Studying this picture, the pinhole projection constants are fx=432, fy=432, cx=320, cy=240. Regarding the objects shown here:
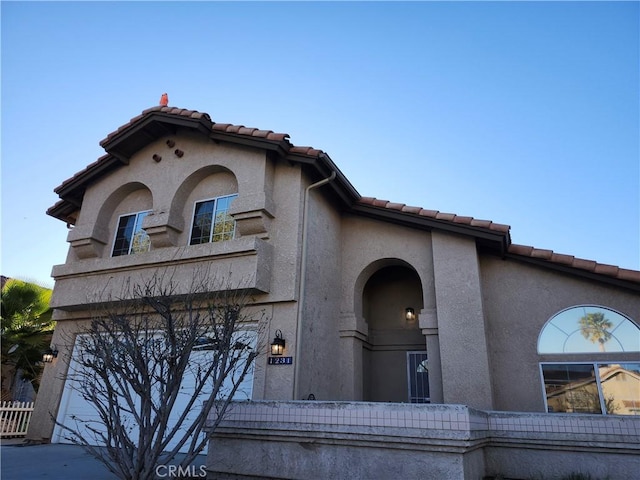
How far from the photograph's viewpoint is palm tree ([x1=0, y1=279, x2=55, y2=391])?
15.6 meters

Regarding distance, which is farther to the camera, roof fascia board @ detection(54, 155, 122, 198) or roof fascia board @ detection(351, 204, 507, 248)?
roof fascia board @ detection(54, 155, 122, 198)

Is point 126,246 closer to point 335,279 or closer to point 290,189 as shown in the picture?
point 290,189

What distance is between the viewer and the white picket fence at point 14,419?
12.9m

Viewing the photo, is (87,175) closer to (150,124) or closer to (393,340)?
(150,124)

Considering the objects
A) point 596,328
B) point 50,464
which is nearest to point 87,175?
point 50,464

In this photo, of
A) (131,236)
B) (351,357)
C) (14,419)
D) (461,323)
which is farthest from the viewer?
(131,236)

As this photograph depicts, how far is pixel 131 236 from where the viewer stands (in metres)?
13.3

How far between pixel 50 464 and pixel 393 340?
29.1 feet

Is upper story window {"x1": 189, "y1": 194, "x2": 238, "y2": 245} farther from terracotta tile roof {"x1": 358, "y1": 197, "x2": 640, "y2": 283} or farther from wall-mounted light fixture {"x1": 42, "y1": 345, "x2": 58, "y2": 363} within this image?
wall-mounted light fixture {"x1": 42, "y1": 345, "x2": 58, "y2": 363}

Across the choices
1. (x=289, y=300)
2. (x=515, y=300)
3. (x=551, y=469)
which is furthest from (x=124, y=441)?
(x=515, y=300)

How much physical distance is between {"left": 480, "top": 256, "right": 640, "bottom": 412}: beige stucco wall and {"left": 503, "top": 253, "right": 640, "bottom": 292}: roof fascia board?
165mm

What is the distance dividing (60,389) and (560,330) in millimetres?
13658

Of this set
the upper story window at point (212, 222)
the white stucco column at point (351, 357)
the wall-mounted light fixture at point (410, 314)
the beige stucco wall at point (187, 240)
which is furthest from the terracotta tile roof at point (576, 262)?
the upper story window at point (212, 222)

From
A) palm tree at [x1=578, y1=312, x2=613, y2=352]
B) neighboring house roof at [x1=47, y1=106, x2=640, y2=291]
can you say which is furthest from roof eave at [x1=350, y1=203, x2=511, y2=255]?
palm tree at [x1=578, y1=312, x2=613, y2=352]
